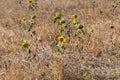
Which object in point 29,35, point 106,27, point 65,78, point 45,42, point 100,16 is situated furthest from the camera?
point 100,16

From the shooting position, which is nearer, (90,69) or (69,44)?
(90,69)

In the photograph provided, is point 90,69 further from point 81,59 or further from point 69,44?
point 69,44

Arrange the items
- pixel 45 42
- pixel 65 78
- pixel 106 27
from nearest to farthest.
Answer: pixel 65 78 → pixel 45 42 → pixel 106 27

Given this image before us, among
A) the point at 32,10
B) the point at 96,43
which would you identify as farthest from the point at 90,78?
the point at 32,10

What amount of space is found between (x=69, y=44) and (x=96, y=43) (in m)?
0.37

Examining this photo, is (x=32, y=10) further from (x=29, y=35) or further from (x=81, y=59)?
(x=81, y=59)

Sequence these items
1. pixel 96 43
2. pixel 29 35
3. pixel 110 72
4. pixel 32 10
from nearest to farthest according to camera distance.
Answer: pixel 110 72
pixel 96 43
pixel 29 35
pixel 32 10

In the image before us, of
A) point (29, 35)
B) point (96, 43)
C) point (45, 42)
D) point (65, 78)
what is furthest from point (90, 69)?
point (29, 35)

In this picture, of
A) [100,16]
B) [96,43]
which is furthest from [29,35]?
[100,16]

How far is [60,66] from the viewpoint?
3092 millimetres

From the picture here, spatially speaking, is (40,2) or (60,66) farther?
(40,2)

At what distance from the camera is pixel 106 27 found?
5023mm

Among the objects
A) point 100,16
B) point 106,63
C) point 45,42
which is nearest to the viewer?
point 106,63

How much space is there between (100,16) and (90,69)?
3335 millimetres
